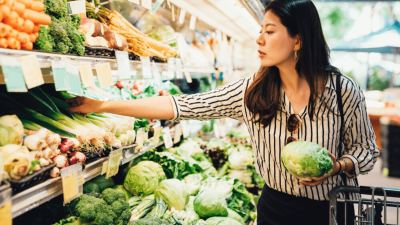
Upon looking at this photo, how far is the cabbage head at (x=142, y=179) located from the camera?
8.45 ft

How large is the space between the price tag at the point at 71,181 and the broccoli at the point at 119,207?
1.26ft

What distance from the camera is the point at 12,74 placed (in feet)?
4.03

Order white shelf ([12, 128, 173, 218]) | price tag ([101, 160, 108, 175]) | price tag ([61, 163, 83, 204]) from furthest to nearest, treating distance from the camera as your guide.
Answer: price tag ([101, 160, 108, 175]) → price tag ([61, 163, 83, 204]) → white shelf ([12, 128, 173, 218])

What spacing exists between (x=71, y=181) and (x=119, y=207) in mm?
480

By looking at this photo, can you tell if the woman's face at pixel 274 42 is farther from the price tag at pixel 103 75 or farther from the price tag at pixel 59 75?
the price tag at pixel 59 75

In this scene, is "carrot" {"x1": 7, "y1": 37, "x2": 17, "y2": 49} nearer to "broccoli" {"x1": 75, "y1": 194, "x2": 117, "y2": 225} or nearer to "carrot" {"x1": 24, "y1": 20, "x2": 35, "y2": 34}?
"carrot" {"x1": 24, "y1": 20, "x2": 35, "y2": 34}

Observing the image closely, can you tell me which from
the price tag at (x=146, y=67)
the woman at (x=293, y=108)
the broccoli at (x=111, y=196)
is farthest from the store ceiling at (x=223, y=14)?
the broccoli at (x=111, y=196)

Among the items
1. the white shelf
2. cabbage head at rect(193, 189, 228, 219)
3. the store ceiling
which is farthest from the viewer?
the store ceiling

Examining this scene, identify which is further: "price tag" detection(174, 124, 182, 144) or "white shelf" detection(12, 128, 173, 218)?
"price tag" detection(174, 124, 182, 144)

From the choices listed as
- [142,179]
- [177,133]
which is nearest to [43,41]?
[142,179]

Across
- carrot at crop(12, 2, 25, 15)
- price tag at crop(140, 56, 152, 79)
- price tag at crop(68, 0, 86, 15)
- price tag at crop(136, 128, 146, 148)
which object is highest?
price tag at crop(68, 0, 86, 15)

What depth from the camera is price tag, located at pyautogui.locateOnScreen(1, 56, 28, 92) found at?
3.97ft

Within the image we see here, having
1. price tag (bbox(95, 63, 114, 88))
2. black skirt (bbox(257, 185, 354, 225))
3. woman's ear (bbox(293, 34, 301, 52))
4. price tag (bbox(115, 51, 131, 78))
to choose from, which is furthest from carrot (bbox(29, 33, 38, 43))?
black skirt (bbox(257, 185, 354, 225))

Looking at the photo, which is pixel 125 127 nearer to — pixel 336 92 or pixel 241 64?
pixel 336 92
